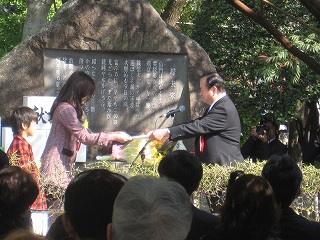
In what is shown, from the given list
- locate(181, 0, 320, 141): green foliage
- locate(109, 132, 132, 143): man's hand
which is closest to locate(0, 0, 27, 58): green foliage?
locate(181, 0, 320, 141): green foliage

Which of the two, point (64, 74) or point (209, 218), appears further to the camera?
point (64, 74)

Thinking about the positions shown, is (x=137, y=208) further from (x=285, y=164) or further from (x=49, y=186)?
(x=49, y=186)

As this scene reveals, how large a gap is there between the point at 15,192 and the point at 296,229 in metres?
1.49

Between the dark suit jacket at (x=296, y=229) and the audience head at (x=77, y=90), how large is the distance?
2.74m

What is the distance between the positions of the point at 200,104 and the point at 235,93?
3118 mm

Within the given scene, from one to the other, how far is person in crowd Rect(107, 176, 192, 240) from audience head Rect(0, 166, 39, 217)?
1.04 metres

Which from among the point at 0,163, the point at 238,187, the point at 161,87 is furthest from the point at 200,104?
the point at 238,187

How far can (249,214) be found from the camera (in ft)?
10.3

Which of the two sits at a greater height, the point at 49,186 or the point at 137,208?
the point at 137,208

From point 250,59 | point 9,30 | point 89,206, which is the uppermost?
point 9,30

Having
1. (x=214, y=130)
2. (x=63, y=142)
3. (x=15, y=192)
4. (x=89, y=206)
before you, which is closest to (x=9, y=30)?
(x=214, y=130)

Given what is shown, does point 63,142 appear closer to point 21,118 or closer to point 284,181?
point 21,118

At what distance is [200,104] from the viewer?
9.52 m

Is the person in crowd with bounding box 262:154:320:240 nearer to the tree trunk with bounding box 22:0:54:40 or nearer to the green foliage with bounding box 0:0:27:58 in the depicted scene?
the tree trunk with bounding box 22:0:54:40
